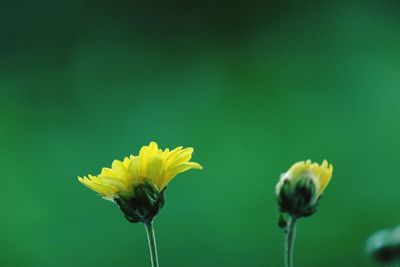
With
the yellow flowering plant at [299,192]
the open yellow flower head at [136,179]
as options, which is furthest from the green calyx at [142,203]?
the yellow flowering plant at [299,192]

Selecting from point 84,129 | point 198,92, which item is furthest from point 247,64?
point 84,129

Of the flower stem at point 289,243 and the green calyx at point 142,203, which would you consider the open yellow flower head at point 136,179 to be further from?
the flower stem at point 289,243

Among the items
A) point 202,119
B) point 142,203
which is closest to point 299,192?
point 142,203

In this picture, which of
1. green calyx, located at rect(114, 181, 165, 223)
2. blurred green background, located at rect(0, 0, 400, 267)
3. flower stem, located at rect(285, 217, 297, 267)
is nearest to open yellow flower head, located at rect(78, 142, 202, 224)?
green calyx, located at rect(114, 181, 165, 223)

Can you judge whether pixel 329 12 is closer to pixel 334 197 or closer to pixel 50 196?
pixel 334 197

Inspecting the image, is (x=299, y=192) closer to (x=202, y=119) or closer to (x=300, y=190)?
(x=300, y=190)
